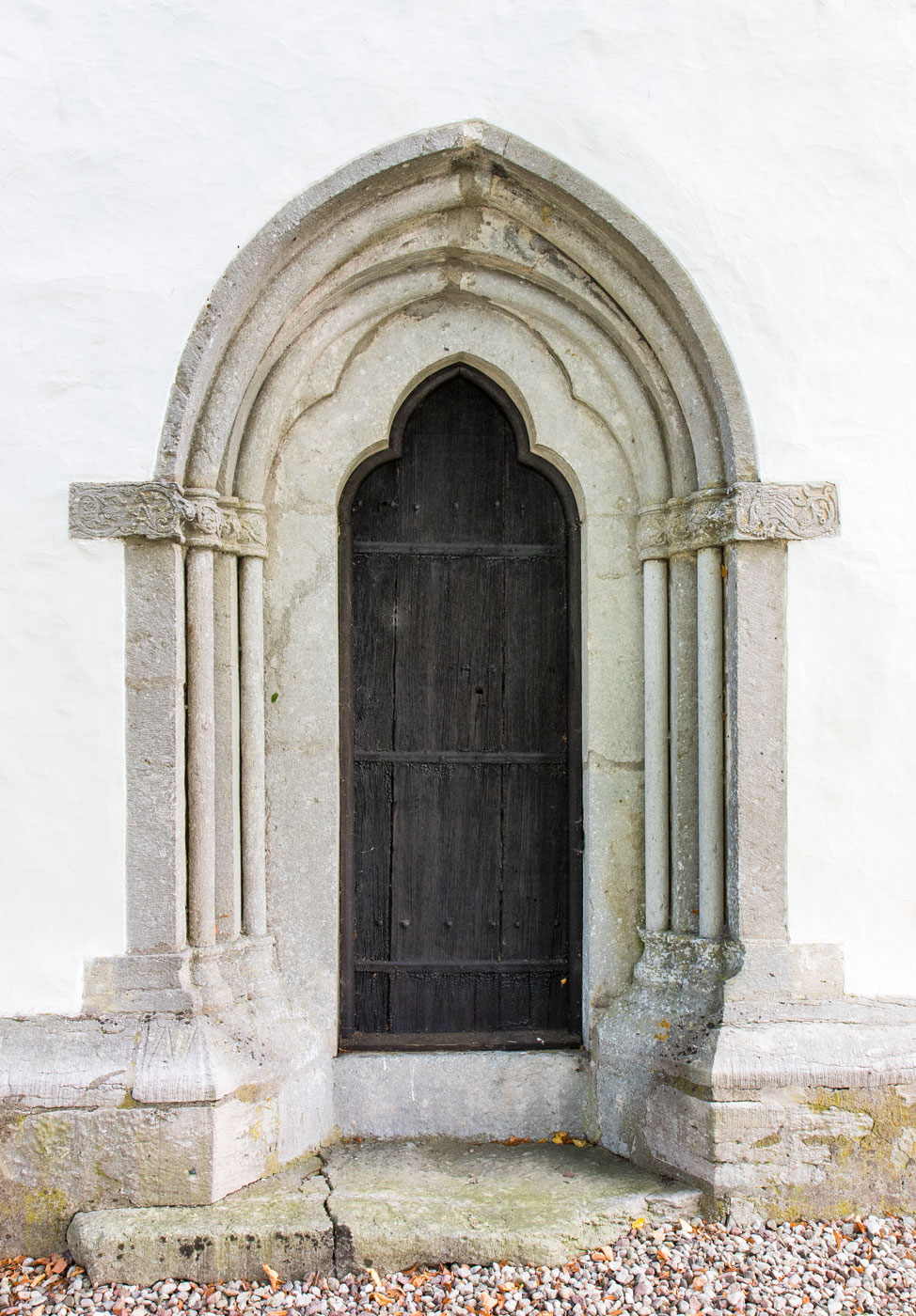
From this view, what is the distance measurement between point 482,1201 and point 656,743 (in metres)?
1.43

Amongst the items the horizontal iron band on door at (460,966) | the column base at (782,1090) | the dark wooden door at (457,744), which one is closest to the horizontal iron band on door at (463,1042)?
Answer: the dark wooden door at (457,744)

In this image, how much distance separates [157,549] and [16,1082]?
1534 mm

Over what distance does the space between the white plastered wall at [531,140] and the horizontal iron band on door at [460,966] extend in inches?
33.9

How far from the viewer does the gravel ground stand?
8.51 ft

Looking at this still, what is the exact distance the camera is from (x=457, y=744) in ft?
11.5

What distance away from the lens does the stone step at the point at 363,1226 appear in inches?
108

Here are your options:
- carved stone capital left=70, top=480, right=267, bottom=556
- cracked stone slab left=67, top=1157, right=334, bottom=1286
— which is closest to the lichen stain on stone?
cracked stone slab left=67, top=1157, right=334, bottom=1286

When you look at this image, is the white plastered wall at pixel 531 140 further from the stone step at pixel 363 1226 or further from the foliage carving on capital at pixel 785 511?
the stone step at pixel 363 1226

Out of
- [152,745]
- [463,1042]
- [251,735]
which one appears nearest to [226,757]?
[251,735]

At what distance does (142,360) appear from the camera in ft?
9.87

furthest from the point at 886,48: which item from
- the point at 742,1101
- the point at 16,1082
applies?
the point at 16,1082

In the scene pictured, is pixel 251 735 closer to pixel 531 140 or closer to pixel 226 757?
pixel 226 757

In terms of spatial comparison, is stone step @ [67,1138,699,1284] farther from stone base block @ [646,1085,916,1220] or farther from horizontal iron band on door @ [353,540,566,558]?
horizontal iron band on door @ [353,540,566,558]

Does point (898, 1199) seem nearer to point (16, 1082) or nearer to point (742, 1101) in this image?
point (742, 1101)
